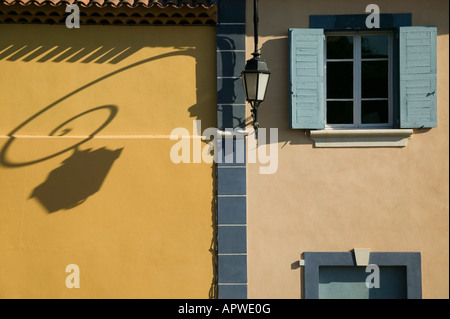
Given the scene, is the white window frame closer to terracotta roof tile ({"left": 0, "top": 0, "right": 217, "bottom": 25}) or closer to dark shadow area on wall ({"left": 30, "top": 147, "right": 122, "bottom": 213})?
terracotta roof tile ({"left": 0, "top": 0, "right": 217, "bottom": 25})

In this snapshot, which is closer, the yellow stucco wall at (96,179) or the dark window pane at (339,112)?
the yellow stucco wall at (96,179)

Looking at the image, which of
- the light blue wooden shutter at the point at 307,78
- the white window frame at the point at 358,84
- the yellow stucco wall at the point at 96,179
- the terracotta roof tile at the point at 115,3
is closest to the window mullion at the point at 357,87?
the white window frame at the point at 358,84

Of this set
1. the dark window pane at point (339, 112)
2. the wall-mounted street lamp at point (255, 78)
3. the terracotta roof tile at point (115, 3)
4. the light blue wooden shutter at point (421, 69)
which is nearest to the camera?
the wall-mounted street lamp at point (255, 78)

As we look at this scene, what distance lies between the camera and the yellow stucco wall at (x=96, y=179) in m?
7.71

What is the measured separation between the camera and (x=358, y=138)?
7715mm

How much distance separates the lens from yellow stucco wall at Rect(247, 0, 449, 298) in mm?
7695

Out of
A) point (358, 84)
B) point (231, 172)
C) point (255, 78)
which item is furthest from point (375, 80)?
point (231, 172)

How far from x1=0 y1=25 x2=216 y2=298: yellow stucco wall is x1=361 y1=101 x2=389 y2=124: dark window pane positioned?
1926 mm

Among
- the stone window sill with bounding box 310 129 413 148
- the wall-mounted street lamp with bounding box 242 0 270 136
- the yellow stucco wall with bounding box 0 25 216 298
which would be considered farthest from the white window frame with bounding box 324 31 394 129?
the yellow stucco wall with bounding box 0 25 216 298

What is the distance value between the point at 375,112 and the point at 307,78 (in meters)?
1.01

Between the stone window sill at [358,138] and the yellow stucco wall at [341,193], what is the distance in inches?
3.2

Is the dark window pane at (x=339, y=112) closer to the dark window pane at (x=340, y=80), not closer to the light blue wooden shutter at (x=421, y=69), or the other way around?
the dark window pane at (x=340, y=80)

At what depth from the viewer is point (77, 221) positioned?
25.3 feet
